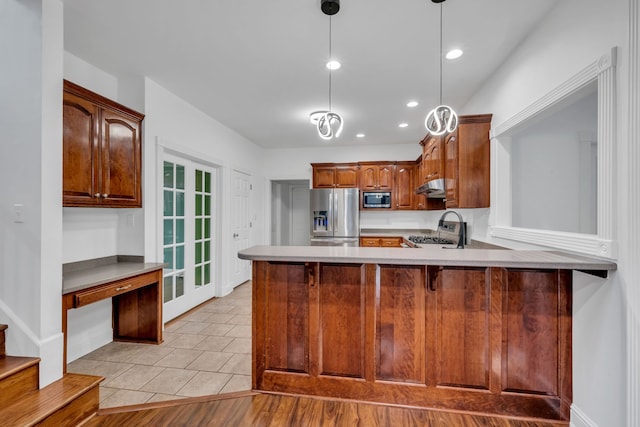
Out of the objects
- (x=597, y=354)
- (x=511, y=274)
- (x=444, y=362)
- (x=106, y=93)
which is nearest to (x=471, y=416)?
(x=444, y=362)

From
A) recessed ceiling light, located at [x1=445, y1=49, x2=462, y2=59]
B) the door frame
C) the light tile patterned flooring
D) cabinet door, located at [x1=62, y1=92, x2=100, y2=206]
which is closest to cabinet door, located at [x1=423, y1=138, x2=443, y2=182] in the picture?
recessed ceiling light, located at [x1=445, y1=49, x2=462, y2=59]

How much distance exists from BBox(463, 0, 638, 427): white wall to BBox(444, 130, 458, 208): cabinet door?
2.85 ft

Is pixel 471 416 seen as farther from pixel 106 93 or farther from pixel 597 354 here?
pixel 106 93

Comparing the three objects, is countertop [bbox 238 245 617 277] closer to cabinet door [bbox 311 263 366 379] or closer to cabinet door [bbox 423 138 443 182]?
cabinet door [bbox 311 263 366 379]

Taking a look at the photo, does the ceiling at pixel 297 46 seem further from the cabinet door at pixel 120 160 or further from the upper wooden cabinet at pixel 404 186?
the upper wooden cabinet at pixel 404 186

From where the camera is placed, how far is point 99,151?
253 centimetres

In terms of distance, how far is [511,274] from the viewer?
6.15ft

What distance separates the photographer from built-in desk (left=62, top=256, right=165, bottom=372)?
98.4 inches

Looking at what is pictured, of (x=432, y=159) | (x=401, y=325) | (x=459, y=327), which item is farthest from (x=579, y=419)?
(x=432, y=159)

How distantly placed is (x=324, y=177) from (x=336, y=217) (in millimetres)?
871

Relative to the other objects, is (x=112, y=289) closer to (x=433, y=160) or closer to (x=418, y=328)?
(x=418, y=328)

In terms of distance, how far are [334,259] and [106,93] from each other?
9.49ft

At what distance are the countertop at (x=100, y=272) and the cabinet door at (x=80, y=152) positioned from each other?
1.93 ft

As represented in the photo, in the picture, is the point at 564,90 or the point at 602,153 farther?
the point at 564,90
